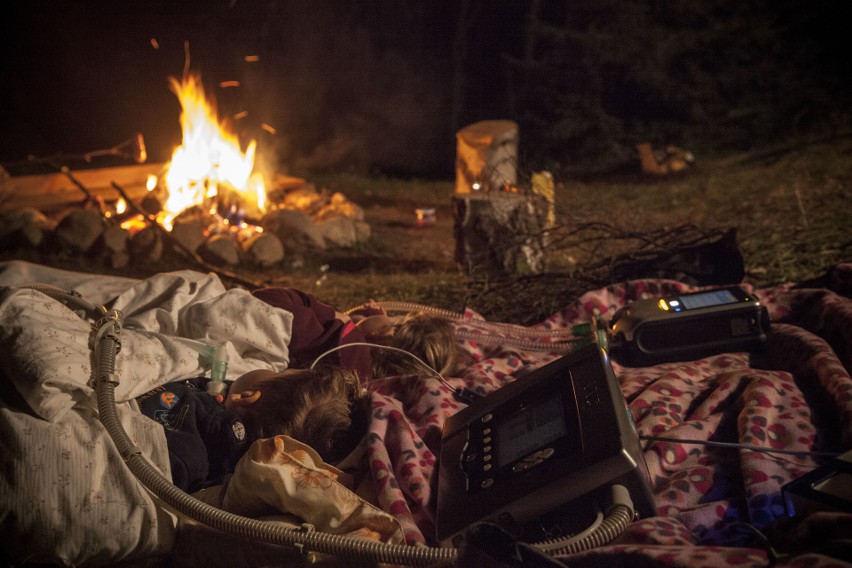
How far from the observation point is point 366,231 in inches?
207

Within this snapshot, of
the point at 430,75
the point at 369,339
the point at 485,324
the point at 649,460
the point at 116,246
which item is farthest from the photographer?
the point at 430,75

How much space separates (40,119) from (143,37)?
1400mm

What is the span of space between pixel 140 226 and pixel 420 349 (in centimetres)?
320

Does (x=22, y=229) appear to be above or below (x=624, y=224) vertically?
above

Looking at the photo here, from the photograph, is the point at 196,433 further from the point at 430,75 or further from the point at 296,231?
the point at 430,75

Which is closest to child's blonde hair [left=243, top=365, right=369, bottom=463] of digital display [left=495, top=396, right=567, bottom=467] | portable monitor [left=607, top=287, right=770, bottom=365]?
digital display [left=495, top=396, right=567, bottom=467]

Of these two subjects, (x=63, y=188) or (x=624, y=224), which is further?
(x=63, y=188)

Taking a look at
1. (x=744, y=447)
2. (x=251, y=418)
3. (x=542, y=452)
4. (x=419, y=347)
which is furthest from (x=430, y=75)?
(x=542, y=452)

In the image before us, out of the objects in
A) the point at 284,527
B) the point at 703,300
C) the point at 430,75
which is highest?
the point at 430,75

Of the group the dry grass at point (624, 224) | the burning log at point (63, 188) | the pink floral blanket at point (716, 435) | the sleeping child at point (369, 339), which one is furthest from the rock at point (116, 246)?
the pink floral blanket at point (716, 435)

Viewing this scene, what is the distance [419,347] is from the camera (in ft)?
8.14

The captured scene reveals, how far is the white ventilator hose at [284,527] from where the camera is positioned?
4.62ft

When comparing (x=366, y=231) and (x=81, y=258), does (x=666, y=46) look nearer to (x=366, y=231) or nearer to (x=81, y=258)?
(x=366, y=231)

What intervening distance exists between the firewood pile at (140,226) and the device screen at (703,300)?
287 centimetres
